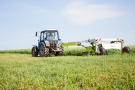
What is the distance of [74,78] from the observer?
5.97m

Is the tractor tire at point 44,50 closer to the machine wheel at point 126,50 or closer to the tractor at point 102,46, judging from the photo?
the tractor at point 102,46

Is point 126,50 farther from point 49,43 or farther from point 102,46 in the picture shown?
point 49,43

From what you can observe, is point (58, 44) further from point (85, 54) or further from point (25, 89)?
point (25, 89)

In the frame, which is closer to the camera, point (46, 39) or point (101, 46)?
point (101, 46)

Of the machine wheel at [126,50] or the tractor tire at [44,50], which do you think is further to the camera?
the tractor tire at [44,50]

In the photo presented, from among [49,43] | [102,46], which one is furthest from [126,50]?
[49,43]

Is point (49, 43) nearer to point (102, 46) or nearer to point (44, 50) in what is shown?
point (44, 50)


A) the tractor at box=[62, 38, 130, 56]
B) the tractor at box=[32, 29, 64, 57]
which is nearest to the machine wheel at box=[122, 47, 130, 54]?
the tractor at box=[62, 38, 130, 56]

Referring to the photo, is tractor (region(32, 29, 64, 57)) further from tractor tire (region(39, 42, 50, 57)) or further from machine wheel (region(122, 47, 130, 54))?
machine wheel (region(122, 47, 130, 54))

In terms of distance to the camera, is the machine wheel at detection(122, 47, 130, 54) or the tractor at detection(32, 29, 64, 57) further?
the tractor at detection(32, 29, 64, 57)

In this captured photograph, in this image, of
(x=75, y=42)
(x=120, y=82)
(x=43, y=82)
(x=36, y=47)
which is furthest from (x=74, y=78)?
(x=36, y=47)

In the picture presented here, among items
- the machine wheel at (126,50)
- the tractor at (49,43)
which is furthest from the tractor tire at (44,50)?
the machine wheel at (126,50)

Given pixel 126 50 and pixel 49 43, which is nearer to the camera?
pixel 126 50

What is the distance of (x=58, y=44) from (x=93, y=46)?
3902mm
